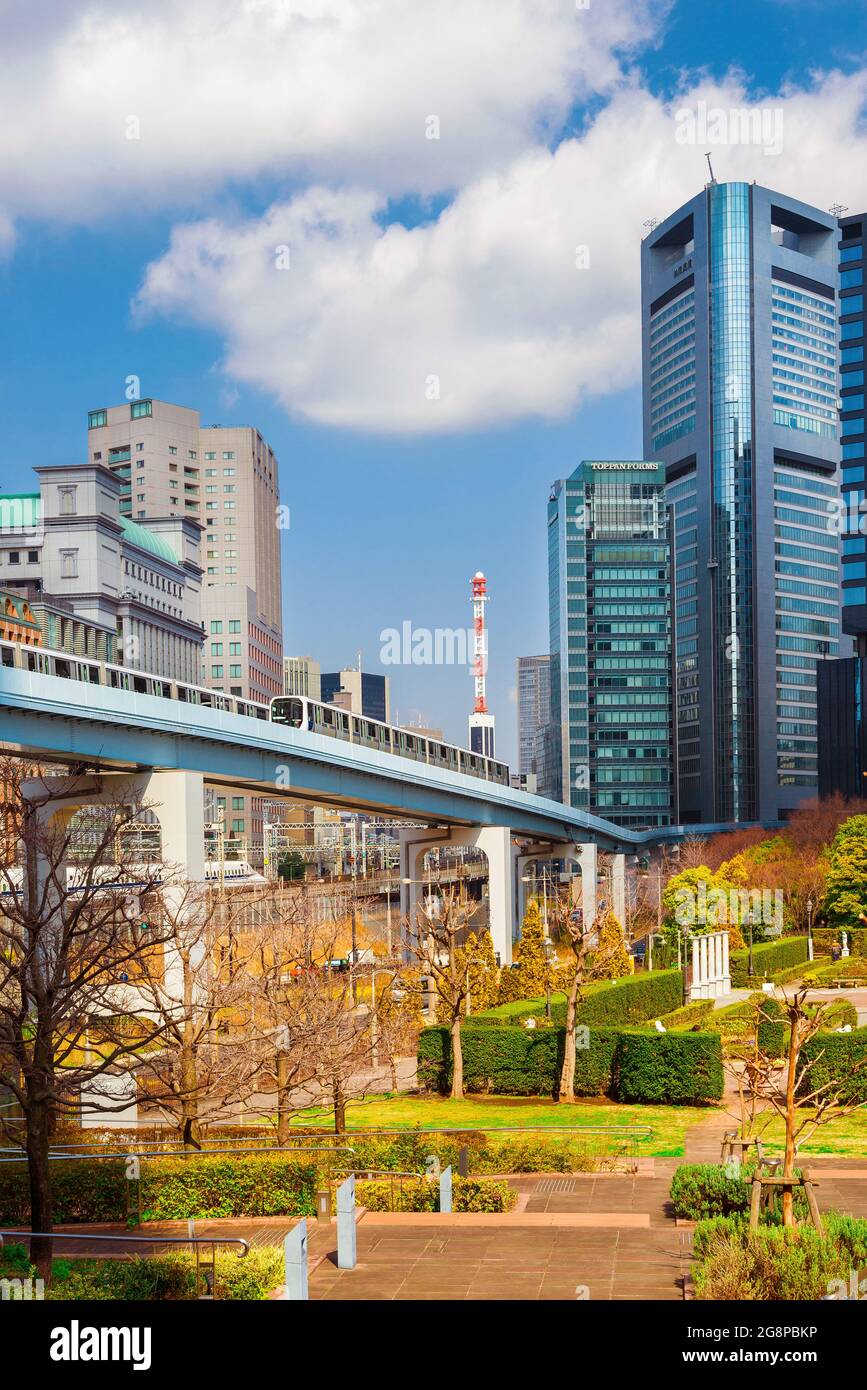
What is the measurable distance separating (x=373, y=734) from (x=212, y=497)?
4394 inches

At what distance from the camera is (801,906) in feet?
245

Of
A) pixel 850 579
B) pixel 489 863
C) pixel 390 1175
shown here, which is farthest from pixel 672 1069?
pixel 850 579

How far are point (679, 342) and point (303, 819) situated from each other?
8094cm

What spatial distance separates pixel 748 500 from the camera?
16188cm

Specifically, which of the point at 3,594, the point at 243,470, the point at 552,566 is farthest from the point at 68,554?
the point at 552,566

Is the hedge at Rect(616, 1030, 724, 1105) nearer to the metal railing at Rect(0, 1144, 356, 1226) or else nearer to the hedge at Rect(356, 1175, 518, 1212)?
the metal railing at Rect(0, 1144, 356, 1226)

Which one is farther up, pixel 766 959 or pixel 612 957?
pixel 612 957

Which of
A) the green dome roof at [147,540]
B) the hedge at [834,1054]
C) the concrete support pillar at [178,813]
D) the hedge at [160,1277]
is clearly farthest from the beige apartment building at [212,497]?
the hedge at [160,1277]

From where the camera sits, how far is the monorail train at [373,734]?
5241 centimetres

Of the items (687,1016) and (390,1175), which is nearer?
(390,1175)

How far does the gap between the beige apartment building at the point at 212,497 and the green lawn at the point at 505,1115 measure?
408 feet

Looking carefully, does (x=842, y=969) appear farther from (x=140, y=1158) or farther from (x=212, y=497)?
(x=212, y=497)

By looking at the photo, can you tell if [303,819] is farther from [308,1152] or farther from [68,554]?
[308,1152]

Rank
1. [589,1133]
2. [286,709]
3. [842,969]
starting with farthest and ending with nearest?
[842,969], [286,709], [589,1133]
